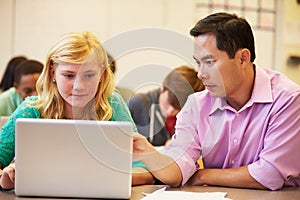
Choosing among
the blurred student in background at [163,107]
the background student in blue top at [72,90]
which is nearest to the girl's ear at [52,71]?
the background student in blue top at [72,90]

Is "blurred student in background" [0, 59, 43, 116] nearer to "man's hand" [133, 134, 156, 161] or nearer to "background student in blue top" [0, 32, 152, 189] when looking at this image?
"background student in blue top" [0, 32, 152, 189]

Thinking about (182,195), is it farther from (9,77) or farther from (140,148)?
(9,77)

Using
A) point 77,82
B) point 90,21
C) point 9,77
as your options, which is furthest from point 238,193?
point 90,21

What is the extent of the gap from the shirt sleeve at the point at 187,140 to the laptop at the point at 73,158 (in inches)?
14.2

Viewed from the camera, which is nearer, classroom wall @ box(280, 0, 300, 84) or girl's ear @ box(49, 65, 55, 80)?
girl's ear @ box(49, 65, 55, 80)

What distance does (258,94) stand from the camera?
1.59m

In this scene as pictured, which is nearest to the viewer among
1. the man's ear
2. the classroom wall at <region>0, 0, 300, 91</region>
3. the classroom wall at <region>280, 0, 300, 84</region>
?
the man's ear

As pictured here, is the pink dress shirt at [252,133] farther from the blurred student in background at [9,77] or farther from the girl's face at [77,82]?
the blurred student in background at [9,77]

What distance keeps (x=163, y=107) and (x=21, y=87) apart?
3.13 ft

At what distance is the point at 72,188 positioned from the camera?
125cm

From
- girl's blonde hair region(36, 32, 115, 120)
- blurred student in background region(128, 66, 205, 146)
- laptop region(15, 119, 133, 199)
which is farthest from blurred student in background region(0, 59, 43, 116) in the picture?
laptop region(15, 119, 133, 199)

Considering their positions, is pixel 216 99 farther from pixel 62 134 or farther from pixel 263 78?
pixel 62 134

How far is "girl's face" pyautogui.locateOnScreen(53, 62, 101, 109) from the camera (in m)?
1.55

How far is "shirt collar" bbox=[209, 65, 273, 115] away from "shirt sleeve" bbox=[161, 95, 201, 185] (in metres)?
0.07
